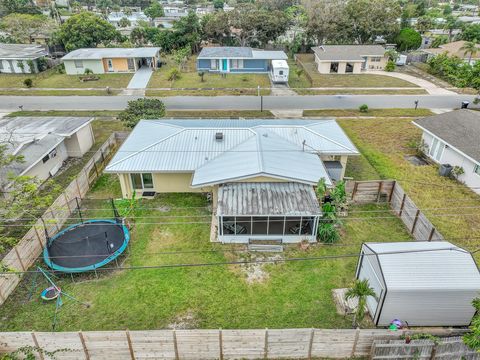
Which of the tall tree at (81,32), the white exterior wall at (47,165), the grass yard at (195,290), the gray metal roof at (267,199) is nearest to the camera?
the grass yard at (195,290)

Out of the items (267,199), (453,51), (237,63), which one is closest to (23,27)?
(237,63)

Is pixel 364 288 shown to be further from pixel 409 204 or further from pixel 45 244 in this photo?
pixel 45 244

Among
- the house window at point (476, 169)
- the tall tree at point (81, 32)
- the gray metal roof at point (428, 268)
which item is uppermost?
the tall tree at point (81, 32)

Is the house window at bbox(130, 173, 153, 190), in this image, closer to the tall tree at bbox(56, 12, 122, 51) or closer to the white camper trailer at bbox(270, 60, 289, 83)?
the white camper trailer at bbox(270, 60, 289, 83)

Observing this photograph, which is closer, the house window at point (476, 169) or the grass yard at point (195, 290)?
the grass yard at point (195, 290)

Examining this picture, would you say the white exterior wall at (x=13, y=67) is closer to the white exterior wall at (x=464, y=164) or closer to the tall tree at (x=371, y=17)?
the tall tree at (x=371, y=17)

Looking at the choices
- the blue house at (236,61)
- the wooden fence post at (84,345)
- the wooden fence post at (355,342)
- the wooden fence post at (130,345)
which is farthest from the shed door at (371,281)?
the blue house at (236,61)

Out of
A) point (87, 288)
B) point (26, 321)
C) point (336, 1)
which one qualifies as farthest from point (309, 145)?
Result: point (336, 1)

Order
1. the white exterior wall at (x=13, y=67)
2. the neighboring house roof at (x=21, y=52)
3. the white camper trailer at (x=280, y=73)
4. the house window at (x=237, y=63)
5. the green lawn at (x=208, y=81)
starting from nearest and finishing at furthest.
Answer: the white camper trailer at (x=280, y=73) < the green lawn at (x=208, y=81) < the house window at (x=237, y=63) < the neighboring house roof at (x=21, y=52) < the white exterior wall at (x=13, y=67)
